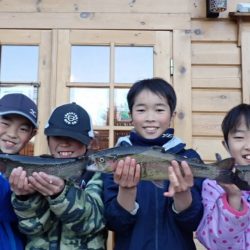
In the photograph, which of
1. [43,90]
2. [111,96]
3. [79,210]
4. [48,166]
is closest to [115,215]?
[79,210]

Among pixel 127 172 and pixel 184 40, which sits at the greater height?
pixel 184 40

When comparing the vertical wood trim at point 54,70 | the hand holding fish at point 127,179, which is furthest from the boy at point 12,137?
the vertical wood trim at point 54,70

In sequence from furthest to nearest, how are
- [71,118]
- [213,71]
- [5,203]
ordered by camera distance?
1. [213,71]
2. [71,118]
3. [5,203]

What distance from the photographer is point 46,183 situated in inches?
87.7

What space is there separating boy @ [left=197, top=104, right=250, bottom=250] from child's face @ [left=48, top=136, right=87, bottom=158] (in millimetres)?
723

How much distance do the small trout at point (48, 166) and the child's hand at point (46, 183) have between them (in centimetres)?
2

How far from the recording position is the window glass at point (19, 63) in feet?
14.6

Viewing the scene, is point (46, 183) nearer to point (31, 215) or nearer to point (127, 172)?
point (31, 215)

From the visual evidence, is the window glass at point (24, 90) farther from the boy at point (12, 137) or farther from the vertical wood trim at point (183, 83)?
the boy at point (12, 137)

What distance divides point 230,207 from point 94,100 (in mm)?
2438

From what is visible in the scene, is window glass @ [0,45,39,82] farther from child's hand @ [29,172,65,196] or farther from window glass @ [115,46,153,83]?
child's hand @ [29,172,65,196]

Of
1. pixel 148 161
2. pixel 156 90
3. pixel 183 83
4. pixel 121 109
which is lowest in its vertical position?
pixel 148 161

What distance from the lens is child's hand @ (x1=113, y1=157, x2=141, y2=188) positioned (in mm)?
2137

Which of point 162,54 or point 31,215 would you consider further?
point 162,54
